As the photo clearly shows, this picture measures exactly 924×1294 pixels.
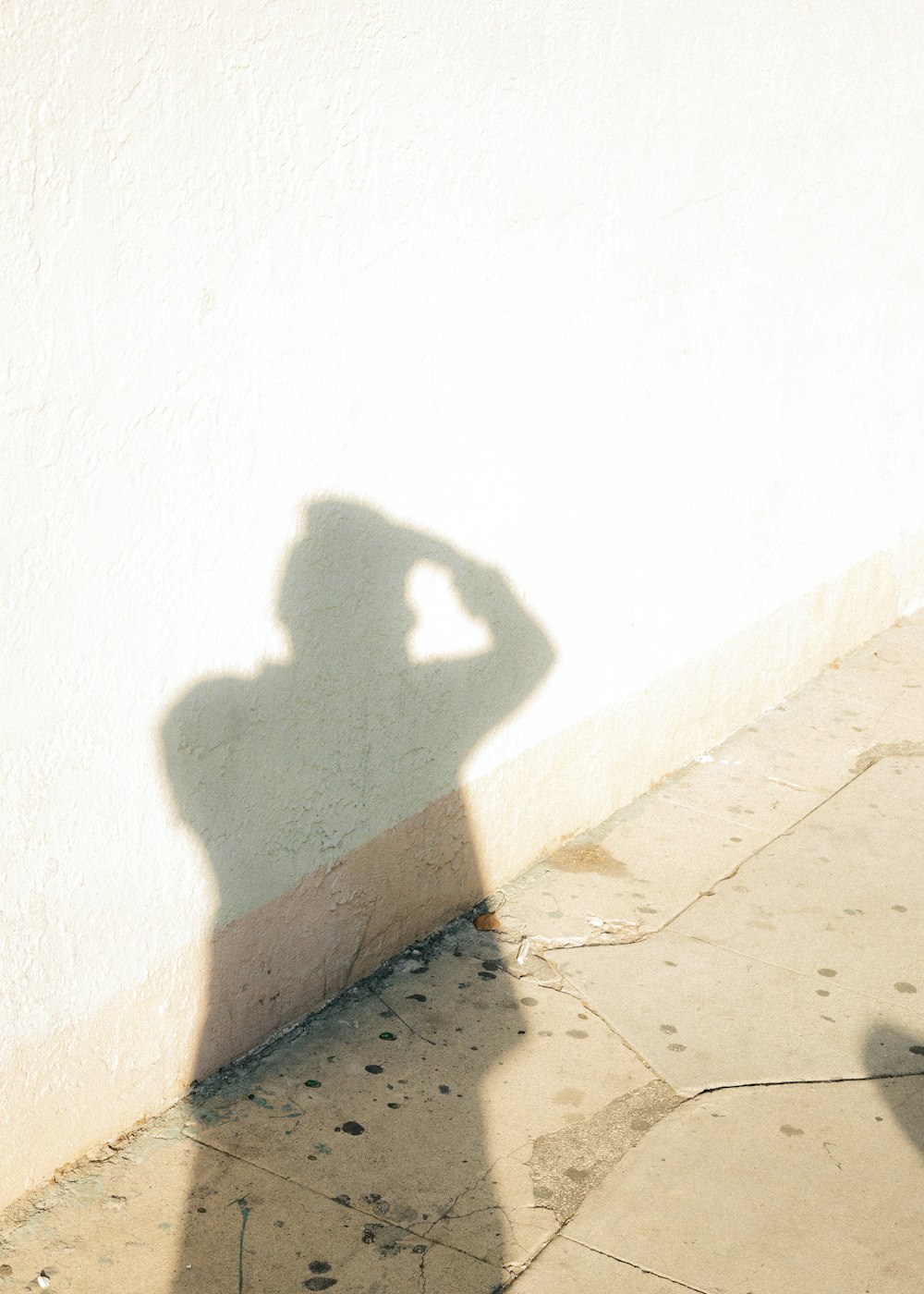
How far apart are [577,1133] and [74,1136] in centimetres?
115

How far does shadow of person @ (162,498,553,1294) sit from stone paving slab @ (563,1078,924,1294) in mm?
393

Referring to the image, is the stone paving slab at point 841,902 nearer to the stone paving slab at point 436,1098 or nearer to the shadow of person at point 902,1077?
the shadow of person at point 902,1077

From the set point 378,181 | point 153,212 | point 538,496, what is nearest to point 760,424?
point 538,496

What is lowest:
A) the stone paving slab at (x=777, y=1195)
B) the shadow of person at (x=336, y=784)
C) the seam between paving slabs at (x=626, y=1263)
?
the stone paving slab at (x=777, y=1195)

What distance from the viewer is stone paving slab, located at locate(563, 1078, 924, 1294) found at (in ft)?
8.93

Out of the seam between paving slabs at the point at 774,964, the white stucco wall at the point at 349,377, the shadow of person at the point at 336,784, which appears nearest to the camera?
the white stucco wall at the point at 349,377

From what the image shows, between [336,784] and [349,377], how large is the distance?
105 centimetres

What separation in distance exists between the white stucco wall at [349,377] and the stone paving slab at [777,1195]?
1.12 meters

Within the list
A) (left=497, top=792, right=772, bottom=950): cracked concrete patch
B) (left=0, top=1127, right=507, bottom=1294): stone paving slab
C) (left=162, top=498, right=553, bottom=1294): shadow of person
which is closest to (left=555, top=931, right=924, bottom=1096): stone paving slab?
(left=497, top=792, right=772, bottom=950): cracked concrete patch

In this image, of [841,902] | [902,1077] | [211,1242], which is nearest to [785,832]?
[841,902]

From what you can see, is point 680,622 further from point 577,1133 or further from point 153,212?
point 153,212

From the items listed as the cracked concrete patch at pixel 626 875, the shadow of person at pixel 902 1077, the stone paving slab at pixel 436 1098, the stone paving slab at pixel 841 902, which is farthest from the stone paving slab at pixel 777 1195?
the cracked concrete patch at pixel 626 875

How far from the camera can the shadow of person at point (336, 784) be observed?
315 cm

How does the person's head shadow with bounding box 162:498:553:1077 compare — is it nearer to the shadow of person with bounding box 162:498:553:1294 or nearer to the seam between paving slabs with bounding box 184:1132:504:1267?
the shadow of person with bounding box 162:498:553:1294
